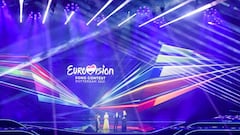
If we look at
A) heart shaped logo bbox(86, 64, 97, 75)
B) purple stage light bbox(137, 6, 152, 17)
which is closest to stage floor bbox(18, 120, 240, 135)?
heart shaped logo bbox(86, 64, 97, 75)

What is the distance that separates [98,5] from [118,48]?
1.58 metres

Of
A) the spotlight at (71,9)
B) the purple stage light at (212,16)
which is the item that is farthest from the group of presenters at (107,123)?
the purple stage light at (212,16)

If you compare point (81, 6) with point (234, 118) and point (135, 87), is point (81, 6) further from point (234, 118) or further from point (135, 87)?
point (234, 118)

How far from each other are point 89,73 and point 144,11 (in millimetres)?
2355

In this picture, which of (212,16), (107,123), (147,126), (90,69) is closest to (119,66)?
(90,69)

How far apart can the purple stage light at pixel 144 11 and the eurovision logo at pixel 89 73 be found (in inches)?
72.2

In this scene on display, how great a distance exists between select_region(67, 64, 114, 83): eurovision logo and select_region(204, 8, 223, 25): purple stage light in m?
3.18

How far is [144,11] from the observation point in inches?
407

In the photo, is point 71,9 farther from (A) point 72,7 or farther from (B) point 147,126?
(B) point 147,126

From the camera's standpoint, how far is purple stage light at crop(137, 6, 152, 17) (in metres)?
10.2

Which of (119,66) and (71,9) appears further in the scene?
(119,66)

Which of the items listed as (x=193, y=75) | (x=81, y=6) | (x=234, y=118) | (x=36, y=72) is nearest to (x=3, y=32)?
(x=36, y=72)

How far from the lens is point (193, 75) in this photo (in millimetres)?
10820

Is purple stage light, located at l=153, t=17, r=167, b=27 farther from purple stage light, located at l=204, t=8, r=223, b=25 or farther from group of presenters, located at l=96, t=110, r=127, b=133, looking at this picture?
group of presenters, located at l=96, t=110, r=127, b=133
